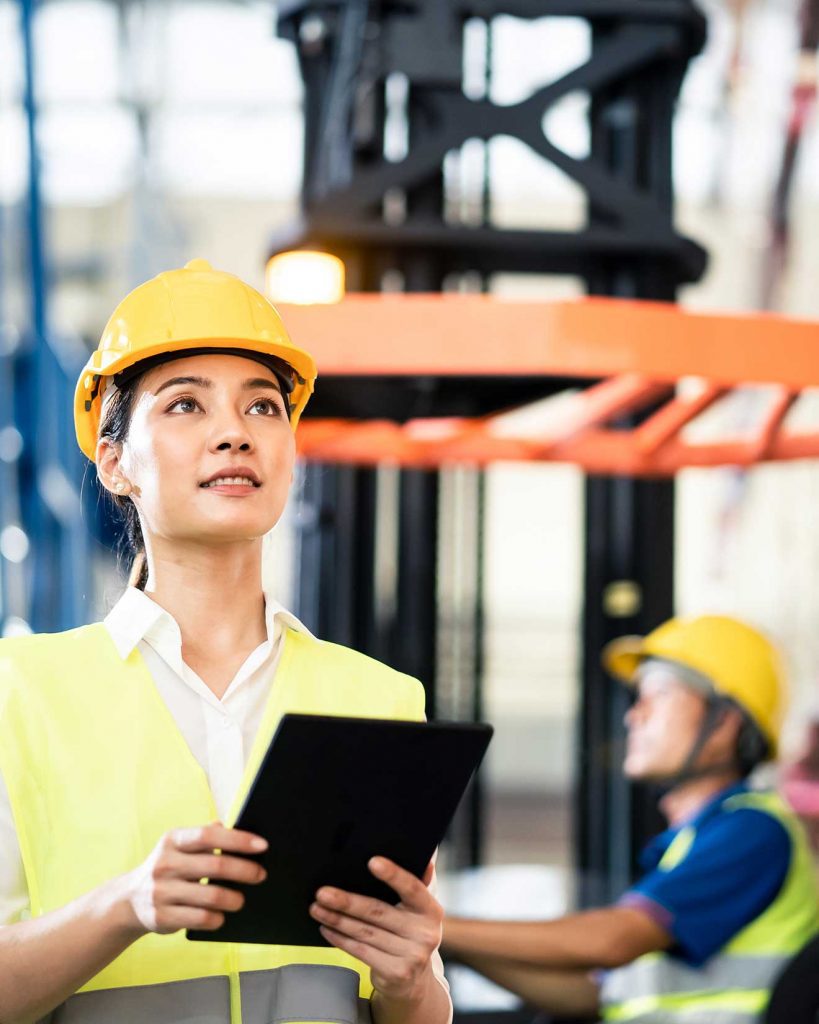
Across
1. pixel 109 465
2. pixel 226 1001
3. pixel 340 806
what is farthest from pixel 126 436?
pixel 226 1001

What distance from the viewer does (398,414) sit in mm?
4734

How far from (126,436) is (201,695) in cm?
35

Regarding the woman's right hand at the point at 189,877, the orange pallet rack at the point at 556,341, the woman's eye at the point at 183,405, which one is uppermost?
the orange pallet rack at the point at 556,341

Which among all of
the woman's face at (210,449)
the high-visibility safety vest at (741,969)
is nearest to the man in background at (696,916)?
the high-visibility safety vest at (741,969)

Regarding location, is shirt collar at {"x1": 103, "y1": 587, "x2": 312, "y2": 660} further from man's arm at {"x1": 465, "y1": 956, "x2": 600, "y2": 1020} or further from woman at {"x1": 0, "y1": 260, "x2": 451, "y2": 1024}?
man's arm at {"x1": 465, "y1": 956, "x2": 600, "y2": 1020}

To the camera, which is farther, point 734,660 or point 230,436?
point 734,660

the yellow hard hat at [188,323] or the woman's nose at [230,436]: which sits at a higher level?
the yellow hard hat at [188,323]

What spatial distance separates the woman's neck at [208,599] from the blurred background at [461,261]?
0.17 m

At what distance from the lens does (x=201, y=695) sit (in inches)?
72.1

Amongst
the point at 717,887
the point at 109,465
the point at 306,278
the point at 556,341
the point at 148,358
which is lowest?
the point at 717,887

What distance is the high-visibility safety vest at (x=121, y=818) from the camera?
5.64ft

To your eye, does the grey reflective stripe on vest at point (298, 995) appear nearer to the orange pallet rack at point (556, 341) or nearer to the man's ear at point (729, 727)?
the orange pallet rack at point (556, 341)

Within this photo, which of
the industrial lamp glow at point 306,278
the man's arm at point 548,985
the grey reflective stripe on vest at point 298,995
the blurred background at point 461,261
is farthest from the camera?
the blurred background at point 461,261

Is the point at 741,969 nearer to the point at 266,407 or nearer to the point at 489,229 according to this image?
the point at 266,407
